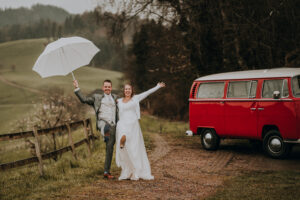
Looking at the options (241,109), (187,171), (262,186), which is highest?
(241,109)

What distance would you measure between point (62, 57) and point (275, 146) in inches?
242

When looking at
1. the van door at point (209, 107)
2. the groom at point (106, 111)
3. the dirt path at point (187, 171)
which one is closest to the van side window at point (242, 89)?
the van door at point (209, 107)

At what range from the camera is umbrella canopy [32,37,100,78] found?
768cm

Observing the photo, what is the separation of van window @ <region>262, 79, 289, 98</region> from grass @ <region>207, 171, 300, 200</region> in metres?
2.41

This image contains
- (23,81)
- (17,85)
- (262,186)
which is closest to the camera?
(262,186)

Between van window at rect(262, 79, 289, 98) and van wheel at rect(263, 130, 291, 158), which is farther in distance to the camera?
van wheel at rect(263, 130, 291, 158)

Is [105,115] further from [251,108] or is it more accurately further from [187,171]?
[251,108]

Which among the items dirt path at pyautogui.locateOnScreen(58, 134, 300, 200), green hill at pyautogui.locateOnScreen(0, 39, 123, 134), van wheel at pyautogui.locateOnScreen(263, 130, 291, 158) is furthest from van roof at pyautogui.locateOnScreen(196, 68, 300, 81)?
green hill at pyautogui.locateOnScreen(0, 39, 123, 134)

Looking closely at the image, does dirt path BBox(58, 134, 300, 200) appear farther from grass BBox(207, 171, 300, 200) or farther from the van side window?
the van side window

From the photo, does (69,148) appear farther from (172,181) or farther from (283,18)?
(283,18)

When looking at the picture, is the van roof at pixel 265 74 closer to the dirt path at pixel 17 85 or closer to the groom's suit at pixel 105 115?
the groom's suit at pixel 105 115

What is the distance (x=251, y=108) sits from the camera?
10875 millimetres

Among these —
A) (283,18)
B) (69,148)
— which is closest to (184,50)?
(283,18)

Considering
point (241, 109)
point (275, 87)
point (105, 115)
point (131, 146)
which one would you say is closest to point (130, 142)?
point (131, 146)
